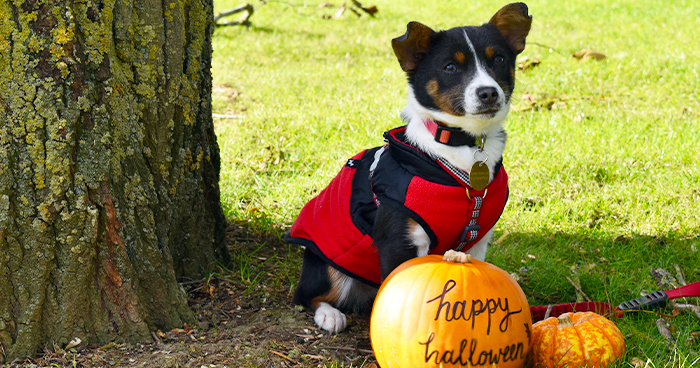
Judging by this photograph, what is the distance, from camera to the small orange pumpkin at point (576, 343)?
87.7 inches

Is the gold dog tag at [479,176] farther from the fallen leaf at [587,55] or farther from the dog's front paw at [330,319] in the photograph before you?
the fallen leaf at [587,55]

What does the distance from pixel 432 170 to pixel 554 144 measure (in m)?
2.77

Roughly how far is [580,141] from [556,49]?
11.2 feet

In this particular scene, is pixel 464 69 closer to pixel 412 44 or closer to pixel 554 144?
pixel 412 44

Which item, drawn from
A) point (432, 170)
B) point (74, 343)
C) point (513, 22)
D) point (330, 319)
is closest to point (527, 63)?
point (513, 22)

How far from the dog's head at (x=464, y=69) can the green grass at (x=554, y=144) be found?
44.9 inches

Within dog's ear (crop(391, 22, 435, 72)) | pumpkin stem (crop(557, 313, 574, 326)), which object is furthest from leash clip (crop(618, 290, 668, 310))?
dog's ear (crop(391, 22, 435, 72))

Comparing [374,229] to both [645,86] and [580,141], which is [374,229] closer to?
[580,141]

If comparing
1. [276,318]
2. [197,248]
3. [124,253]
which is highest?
[124,253]

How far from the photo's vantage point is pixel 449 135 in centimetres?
260

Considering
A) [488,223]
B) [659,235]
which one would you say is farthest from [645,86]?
[488,223]

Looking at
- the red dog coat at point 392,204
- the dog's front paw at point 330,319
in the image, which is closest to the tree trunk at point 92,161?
the dog's front paw at point 330,319

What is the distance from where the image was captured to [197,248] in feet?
9.98

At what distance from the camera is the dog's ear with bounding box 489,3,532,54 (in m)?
2.67
